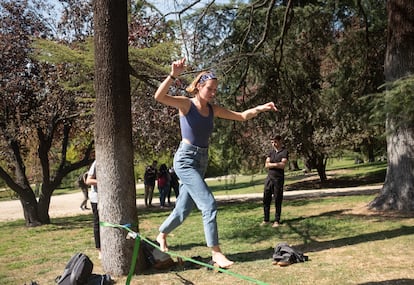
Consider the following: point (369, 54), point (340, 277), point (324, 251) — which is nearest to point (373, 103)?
point (340, 277)

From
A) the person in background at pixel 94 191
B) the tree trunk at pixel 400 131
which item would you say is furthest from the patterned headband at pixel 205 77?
the tree trunk at pixel 400 131

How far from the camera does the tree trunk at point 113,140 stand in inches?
232

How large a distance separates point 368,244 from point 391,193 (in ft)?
11.3

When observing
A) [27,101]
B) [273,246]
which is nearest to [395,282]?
[273,246]

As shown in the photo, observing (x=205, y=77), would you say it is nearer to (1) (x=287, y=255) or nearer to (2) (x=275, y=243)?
(1) (x=287, y=255)

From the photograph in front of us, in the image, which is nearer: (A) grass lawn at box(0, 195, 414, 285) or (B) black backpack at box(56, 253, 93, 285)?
(B) black backpack at box(56, 253, 93, 285)

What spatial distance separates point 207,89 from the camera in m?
4.14

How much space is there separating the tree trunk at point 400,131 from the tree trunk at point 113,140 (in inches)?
243

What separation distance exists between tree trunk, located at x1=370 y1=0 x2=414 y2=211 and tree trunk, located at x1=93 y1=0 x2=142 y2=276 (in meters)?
6.17

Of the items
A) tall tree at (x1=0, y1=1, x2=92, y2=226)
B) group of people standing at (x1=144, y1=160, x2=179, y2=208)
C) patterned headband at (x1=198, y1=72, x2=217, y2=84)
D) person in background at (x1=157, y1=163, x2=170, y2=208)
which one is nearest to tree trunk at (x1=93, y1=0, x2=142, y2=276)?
patterned headband at (x1=198, y1=72, x2=217, y2=84)

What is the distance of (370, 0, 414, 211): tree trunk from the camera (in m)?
9.52

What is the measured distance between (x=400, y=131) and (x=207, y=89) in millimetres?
6946

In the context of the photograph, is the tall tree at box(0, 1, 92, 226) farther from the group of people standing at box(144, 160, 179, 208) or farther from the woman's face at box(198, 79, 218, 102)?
the woman's face at box(198, 79, 218, 102)

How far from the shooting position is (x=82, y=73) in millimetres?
9047
